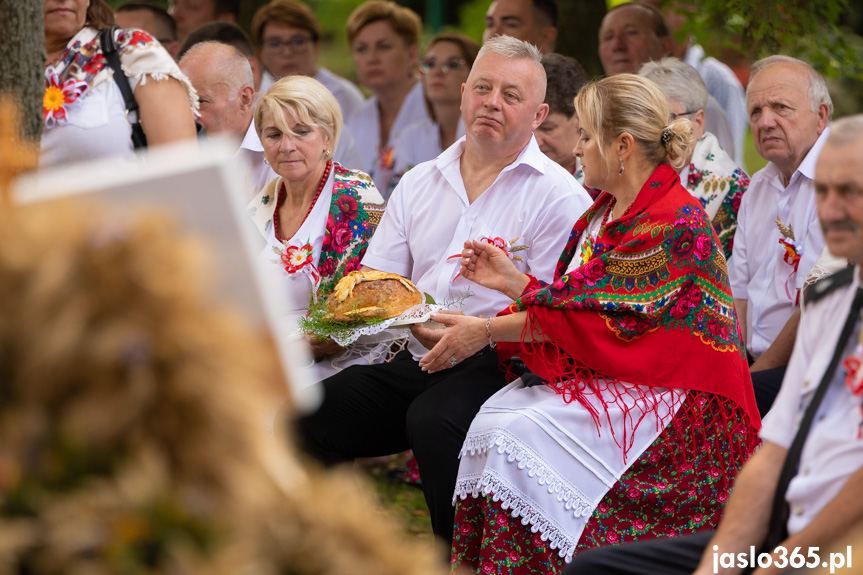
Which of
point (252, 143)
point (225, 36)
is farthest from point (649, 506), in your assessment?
point (225, 36)

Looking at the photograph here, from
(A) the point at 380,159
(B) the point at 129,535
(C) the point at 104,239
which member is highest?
(C) the point at 104,239

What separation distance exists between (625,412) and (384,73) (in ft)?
14.2

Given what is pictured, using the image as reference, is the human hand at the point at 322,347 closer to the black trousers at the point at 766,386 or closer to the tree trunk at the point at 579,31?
the black trousers at the point at 766,386

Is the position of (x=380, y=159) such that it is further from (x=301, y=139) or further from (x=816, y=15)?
(x=816, y=15)

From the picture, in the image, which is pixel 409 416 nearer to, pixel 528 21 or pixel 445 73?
pixel 445 73

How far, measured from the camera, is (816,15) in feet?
18.5

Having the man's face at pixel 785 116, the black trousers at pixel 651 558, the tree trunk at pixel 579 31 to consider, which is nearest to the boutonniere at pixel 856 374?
the black trousers at pixel 651 558

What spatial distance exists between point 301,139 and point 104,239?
3304 millimetres

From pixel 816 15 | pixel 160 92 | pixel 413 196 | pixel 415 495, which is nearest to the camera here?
pixel 160 92

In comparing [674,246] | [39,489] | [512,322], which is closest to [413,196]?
[512,322]

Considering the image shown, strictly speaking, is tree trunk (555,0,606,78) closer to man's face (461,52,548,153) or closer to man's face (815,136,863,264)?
man's face (461,52,548,153)

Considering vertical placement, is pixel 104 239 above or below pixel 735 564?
above

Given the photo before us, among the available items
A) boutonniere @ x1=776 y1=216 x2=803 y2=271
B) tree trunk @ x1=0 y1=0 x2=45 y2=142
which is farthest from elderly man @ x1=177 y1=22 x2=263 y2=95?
boutonniere @ x1=776 y1=216 x2=803 y2=271

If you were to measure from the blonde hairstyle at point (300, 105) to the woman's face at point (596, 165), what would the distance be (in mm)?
1290
